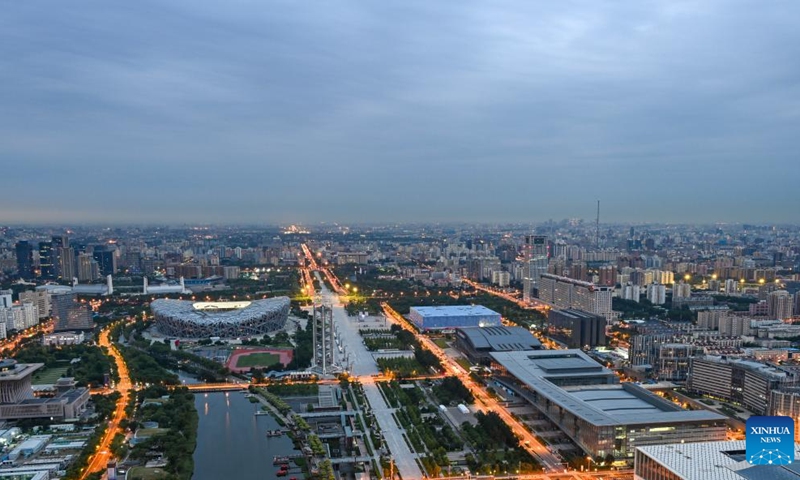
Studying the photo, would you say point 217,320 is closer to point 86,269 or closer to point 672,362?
point 672,362

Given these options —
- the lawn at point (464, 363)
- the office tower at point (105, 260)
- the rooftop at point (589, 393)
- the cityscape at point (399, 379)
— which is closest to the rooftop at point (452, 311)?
the cityscape at point (399, 379)

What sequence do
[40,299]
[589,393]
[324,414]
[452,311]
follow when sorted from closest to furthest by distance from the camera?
[324,414], [589,393], [452,311], [40,299]

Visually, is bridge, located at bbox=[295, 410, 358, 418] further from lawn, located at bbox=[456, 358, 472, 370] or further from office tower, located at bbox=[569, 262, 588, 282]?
office tower, located at bbox=[569, 262, 588, 282]

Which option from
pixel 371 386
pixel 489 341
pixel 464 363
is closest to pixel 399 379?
pixel 371 386

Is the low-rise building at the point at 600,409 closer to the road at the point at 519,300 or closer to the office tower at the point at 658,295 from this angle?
the road at the point at 519,300

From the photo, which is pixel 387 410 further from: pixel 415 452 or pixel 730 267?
pixel 730 267

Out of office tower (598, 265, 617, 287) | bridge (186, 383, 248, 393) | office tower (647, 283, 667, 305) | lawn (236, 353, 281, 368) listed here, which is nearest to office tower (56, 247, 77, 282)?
lawn (236, 353, 281, 368)

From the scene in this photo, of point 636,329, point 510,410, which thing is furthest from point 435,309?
point 510,410
